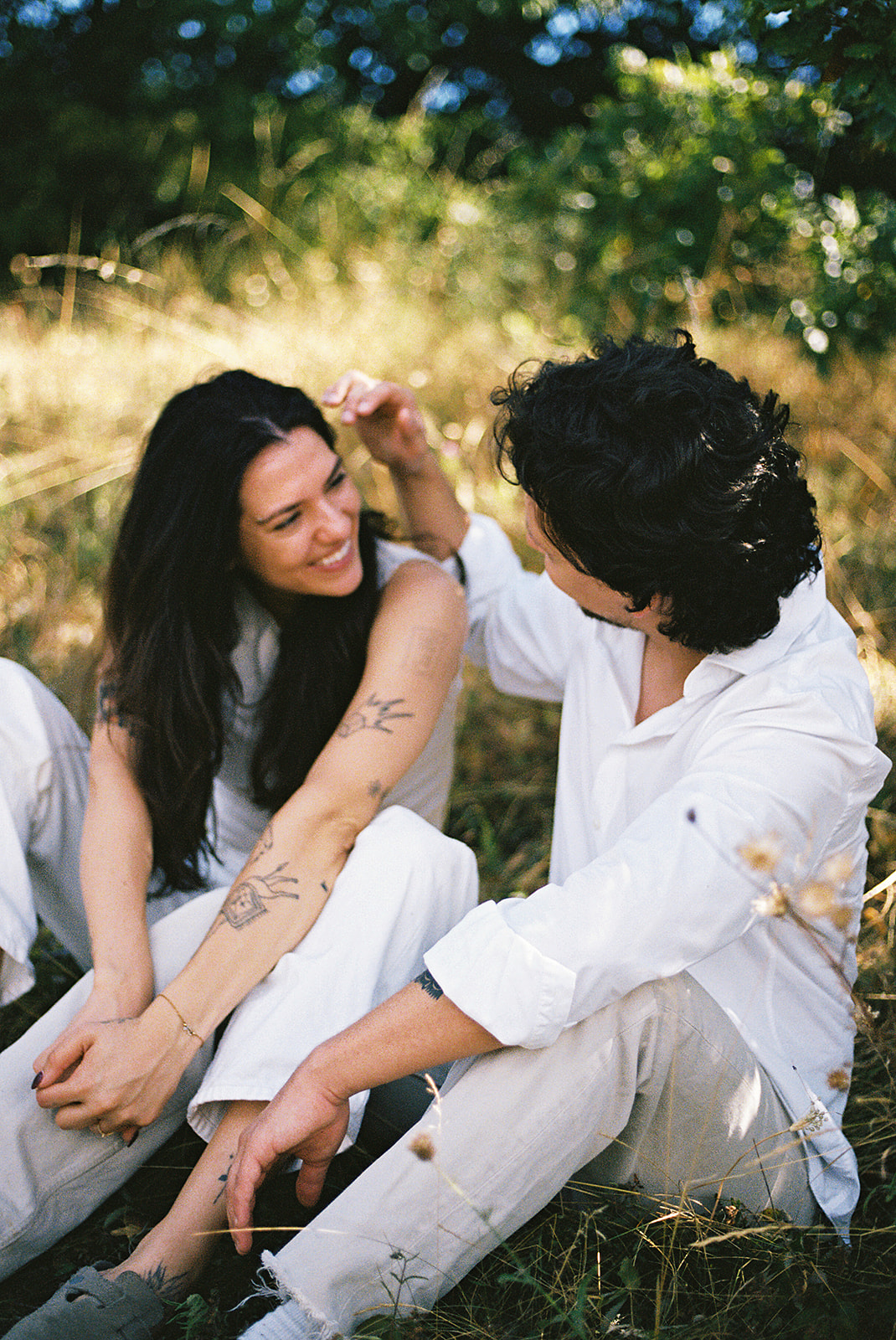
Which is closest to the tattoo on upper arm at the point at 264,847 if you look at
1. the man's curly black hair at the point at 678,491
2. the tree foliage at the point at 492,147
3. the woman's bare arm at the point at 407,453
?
the man's curly black hair at the point at 678,491

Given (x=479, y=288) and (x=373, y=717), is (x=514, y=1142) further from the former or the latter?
(x=479, y=288)

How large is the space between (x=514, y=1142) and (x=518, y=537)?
2.81 m

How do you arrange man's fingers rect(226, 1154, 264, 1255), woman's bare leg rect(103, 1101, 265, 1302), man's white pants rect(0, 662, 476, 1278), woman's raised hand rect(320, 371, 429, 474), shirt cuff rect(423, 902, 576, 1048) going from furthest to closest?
woman's raised hand rect(320, 371, 429, 474) < man's white pants rect(0, 662, 476, 1278) < woman's bare leg rect(103, 1101, 265, 1302) < man's fingers rect(226, 1154, 264, 1255) < shirt cuff rect(423, 902, 576, 1048)

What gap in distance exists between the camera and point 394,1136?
6.58 ft

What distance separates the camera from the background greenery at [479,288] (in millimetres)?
1785

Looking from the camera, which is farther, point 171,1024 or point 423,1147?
point 171,1024

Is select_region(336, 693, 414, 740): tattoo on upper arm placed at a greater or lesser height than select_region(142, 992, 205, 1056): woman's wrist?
greater

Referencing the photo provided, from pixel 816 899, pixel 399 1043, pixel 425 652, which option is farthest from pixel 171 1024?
pixel 816 899

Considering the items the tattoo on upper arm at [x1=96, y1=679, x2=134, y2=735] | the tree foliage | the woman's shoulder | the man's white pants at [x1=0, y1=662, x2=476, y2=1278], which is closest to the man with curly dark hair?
the man's white pants at [x1=0, y1=662, x2=476, y2=1278]

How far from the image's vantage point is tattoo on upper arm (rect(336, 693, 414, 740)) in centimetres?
220

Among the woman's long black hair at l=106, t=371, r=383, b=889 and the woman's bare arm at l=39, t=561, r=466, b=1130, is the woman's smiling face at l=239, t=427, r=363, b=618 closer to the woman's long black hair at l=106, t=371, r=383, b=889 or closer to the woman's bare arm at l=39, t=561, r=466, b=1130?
the woman's long black hair at l=106, t=371, r=383, b=889

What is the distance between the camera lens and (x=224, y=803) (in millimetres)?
2691

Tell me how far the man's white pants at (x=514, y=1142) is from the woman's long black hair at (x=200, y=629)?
1017 millimetres

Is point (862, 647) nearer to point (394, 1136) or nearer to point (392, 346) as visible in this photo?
point (394, 1136)
